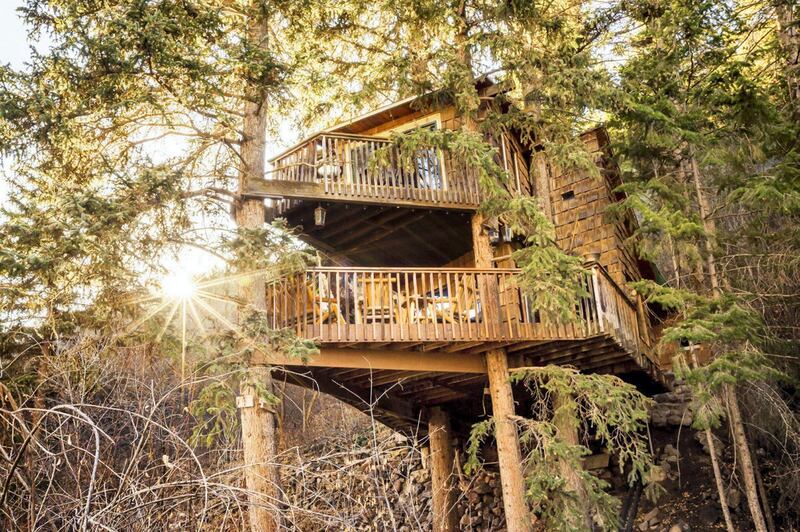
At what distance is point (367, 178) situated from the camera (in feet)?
41.1

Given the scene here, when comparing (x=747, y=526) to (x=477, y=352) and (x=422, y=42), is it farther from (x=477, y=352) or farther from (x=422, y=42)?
(x=422, y=42)

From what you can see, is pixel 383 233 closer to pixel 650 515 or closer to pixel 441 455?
pixel 441 455

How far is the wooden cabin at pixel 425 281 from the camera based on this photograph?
1117 centimetres

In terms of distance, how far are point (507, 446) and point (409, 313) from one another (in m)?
2.69

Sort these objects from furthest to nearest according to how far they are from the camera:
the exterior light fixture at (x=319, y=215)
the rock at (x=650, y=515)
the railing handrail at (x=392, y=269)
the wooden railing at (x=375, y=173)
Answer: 1. the rock at (x=650, y=515)
2. the exterior light fixture at (x=319, y=215)
3. the wooden railing at (x=375, y=173)
4. the railing handrail at (x=392, y=269)

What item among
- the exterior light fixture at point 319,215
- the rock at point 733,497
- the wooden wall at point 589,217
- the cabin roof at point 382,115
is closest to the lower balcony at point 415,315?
the exterior light fixture at point 319,215

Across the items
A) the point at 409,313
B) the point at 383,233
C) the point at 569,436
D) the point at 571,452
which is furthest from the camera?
the point at 383,233

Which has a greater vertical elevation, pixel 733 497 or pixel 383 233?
→ pixel 383 233

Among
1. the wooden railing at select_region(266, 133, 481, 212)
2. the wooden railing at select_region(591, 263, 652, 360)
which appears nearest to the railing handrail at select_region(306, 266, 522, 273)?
the wooden railing at select_region(591, 263, 652, 360)

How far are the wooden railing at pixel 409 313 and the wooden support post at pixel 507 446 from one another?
821mm

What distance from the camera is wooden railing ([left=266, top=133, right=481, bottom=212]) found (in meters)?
12.3

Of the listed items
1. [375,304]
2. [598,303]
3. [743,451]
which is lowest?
[743,451]

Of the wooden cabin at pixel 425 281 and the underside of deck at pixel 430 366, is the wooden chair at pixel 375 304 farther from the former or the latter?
the underside of deck at pixel 430 366

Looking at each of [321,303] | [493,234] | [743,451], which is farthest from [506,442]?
[493,234]
